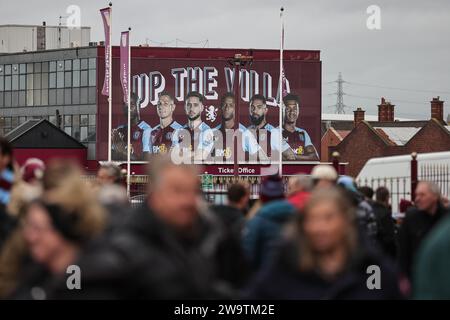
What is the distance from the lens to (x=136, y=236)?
6.14 meters

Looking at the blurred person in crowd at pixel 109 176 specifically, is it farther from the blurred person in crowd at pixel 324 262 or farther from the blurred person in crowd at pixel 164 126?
the blurred person in crowd at pixel 164 126

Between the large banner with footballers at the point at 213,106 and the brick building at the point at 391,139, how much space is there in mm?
4450

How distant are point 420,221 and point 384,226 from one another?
3164mm

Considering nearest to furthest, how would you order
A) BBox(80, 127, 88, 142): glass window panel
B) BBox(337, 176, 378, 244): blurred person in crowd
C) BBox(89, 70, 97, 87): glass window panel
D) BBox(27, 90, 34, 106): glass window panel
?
BBox(337, 176, 378, 244): blurred person in crowd
BBox(89, 70, 97, 87): glass window panel
BBox(80, 127, 88, 142): glass window panel
BBox(27, 90, 34, 106): glass window panel

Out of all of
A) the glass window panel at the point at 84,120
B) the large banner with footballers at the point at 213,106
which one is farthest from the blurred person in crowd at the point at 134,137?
the glass window panel at the point at 84,120

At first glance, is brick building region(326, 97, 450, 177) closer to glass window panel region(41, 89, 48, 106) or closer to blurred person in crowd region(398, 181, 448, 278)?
glass window panel region(41, 89, 48, 106)

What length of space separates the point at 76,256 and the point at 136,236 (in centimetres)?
30

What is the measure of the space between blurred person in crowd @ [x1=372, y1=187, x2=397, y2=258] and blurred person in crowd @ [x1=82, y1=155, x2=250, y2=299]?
28.5 feet

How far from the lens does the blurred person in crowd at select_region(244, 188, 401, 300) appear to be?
663 centimetres

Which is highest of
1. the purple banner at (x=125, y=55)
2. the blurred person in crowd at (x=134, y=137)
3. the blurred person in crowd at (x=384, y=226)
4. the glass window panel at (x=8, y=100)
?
the purple banner at (x=125, y=55)

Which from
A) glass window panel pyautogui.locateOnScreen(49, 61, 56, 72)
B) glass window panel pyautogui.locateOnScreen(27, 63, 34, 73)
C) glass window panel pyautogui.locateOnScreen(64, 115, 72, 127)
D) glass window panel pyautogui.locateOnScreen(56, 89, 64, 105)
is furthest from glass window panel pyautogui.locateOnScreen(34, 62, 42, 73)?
glass window panel pyautogui.locateOnScreen(64, 115, 72, 127)

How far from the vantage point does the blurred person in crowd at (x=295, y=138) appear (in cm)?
7269

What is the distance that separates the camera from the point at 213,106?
7212 cm
